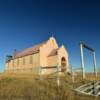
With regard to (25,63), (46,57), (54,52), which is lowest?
(25,63)

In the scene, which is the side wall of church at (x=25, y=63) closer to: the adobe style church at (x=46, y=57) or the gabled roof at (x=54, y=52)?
the adobe style church at (x=46, y=57)

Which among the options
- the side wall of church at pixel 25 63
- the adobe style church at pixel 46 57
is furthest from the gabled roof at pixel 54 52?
the side wall of church at pixel 25 63

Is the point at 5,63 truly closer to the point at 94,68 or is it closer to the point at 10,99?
the point at 94,68

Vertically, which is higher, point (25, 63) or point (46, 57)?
point (46, 57)

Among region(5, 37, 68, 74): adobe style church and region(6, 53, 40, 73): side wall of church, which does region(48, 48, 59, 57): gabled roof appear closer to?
region(5, 37, 68, 74): adobe style church

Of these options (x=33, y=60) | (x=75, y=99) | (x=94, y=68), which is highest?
(x=33, y=60)

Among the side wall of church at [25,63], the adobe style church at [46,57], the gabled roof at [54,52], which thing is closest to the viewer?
the adobe style church at [46,57]

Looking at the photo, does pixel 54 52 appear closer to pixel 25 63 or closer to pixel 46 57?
pixel 46 57

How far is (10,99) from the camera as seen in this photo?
473 inches

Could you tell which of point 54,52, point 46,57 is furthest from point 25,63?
point 54,52

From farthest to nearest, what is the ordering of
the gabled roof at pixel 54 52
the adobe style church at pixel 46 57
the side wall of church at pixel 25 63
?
the side wall of church at pixel 25 63 < the gabled roof at pixel 54 52 < the adobe style church at pixel 46 57

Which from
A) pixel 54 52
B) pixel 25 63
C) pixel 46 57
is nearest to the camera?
pixel 54 52

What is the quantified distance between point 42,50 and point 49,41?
302 cm

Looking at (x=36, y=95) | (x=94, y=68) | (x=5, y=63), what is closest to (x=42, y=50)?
(x=94, y=68)
